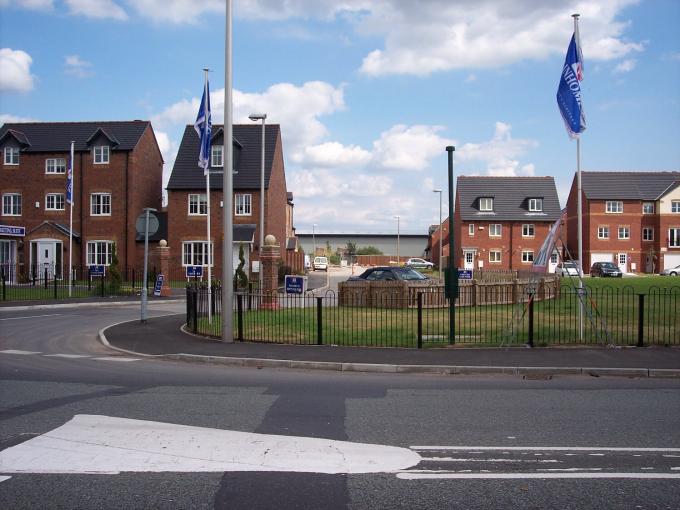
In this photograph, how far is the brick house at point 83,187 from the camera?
143 ft

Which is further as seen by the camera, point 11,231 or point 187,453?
point 11,231

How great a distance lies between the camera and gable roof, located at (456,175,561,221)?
65750 millimetres

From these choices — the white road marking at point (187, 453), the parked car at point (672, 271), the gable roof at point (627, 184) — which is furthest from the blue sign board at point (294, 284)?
the gable roof at point (627, 184)

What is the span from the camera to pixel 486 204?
219ft

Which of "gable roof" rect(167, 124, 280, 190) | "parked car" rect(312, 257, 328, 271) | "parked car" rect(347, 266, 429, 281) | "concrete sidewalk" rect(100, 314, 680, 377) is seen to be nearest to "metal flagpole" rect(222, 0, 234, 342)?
"concrete sidewalk" rect(100, 314, 680, 377)

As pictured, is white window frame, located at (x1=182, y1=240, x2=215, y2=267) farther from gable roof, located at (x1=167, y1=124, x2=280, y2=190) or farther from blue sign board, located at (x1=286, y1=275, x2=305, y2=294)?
blue sign board, located at (x1=286, y1=275, x2=305, y2=294)

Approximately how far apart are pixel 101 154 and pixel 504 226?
131ft

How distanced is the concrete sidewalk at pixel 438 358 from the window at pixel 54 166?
3347 centimetres

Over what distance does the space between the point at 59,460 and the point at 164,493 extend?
1.46 m

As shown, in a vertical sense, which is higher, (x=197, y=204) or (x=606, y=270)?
(x=197, y=204)

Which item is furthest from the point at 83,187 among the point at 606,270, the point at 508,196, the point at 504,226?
the point at 606,270

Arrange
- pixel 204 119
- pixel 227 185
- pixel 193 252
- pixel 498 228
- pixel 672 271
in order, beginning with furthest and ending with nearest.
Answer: pixel 498 228 → pixel 672 271 → pixel 193 252 → pixel 204 119 → pixel 227 185

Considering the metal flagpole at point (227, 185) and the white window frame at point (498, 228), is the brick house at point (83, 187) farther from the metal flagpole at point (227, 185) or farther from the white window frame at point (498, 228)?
the white window frame at point (498, 228)

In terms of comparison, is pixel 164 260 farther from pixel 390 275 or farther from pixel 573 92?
pixel 573 92
